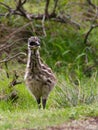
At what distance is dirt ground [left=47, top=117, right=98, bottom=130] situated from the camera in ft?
21.9

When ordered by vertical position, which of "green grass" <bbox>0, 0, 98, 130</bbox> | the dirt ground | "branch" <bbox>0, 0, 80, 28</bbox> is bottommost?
"green grass" <bbox>0, 0, 98, 130</bbox>

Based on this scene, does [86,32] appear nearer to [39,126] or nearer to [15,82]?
[15,82]

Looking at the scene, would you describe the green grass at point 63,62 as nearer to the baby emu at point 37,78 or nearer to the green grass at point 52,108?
the green grass at point 52,108

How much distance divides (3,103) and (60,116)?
288 centimetres

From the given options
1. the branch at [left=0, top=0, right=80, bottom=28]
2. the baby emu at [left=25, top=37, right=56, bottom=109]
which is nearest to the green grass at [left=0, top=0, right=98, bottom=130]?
the branch at [left=0, top=0, right=80, bottom=28]

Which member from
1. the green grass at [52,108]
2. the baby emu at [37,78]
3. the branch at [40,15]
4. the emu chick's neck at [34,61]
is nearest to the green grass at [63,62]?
the green grass at [52,108]

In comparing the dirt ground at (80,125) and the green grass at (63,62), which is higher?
the dirt ground at (80,125)

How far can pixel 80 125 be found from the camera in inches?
268

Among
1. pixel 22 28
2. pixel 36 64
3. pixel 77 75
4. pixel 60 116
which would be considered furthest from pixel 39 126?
pixel 22 28

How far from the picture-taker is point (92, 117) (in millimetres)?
7238

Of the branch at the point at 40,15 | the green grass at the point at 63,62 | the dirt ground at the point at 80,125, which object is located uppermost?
the branch at the point at 40,15

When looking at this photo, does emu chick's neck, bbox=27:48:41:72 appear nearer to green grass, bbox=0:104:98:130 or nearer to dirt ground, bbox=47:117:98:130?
green grass, bbox=0:104:98:130

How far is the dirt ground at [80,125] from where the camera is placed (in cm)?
668

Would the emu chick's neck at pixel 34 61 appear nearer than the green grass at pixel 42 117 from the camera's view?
No
